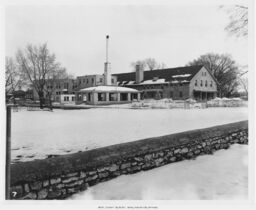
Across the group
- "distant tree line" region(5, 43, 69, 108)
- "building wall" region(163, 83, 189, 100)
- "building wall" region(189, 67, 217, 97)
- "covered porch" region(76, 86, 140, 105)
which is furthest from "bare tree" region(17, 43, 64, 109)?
"building wall" region(189, 67, 217, 97)

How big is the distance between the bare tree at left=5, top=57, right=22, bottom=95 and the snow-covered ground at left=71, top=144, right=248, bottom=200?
2931 mm

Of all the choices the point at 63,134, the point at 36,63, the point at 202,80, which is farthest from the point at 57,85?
the point at 202,80

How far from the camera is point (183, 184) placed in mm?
4133

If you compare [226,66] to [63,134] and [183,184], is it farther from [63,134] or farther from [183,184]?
[63,134]

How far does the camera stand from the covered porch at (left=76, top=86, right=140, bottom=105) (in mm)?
20375

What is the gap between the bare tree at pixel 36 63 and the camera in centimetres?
590

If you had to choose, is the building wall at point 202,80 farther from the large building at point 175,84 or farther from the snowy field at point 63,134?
the snowy field at point 63,134

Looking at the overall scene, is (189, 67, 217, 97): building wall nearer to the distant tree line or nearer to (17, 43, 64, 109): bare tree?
the distant tree line

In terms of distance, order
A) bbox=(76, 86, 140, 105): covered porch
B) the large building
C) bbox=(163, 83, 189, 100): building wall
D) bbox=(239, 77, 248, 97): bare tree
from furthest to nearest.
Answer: bbox=(76, 86, 140, 105): covered porch → bbox=(163, 83, 189, 100): building wall → the large building → bbox=(239, 77, 248, 97): bare tree

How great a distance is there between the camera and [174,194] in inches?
154

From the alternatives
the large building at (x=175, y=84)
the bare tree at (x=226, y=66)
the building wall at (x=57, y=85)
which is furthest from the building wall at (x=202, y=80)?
the building wall at (x=57, y=85)

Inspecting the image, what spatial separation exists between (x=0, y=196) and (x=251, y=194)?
436 centimetres

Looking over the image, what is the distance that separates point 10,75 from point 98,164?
310 cm

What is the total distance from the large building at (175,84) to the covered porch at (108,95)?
862 mm
